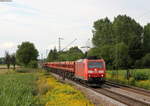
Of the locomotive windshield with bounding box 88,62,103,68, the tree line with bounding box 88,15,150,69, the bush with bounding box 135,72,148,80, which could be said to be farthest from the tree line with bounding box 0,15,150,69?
the locomotive windshield with bounding box 88,62,103,68

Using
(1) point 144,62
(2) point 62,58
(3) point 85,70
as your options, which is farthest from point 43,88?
(1) point 144,62

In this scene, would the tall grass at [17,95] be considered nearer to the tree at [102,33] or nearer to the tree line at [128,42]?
the tree line at [128,42]

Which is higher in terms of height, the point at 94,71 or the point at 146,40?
the point at 146,40

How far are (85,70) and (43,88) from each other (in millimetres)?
7170

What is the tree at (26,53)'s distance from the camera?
87250 mm

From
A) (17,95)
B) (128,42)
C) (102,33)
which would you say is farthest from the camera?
(102,33)

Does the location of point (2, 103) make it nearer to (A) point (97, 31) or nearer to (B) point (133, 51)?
(B) point (133, 51)

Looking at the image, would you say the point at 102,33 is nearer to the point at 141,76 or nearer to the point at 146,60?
the point at 146,60

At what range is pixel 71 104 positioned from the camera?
11.0 m

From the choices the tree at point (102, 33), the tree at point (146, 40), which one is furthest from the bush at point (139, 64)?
the tree at point (102, 33)

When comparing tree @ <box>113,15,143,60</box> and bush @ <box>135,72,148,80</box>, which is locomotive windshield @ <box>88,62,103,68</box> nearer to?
bush @ <box>135,72,148,80</box>

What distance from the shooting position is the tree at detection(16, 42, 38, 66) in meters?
87.2

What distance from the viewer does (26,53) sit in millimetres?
87312

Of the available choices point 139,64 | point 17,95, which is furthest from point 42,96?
point 139,64
